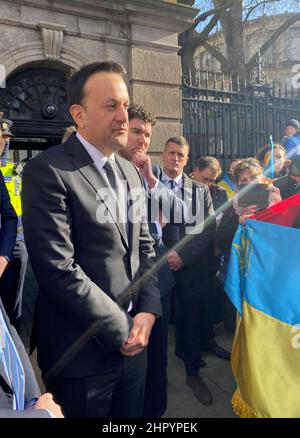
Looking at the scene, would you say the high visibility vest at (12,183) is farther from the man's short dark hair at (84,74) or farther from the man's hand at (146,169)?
the man's short dark hair at (84,74)

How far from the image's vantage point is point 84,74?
1.71 meters

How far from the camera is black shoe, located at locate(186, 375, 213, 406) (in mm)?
2912

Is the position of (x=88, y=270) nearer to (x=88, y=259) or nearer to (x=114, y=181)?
(x=88, y=259)

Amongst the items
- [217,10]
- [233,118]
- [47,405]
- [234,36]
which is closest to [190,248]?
[47,405]

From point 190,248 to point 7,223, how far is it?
4.94 feet

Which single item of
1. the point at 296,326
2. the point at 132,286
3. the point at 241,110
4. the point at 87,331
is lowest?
the point at 296,326

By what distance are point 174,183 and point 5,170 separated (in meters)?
1.69

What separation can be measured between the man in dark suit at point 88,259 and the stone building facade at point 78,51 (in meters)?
3.82

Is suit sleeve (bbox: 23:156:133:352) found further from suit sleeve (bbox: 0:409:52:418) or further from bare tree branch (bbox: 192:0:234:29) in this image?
bare tree branch (bbox: 192:0:234:29)

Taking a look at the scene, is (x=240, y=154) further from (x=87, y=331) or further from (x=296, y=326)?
(x=87, y=331)

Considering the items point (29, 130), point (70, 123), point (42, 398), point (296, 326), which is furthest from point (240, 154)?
point (42, 398)

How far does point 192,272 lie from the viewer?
3.27 meters

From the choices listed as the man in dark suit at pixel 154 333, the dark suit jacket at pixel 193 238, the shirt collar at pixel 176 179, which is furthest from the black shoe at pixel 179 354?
the shirt collar at pixel 176 179

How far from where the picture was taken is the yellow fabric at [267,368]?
221cm
